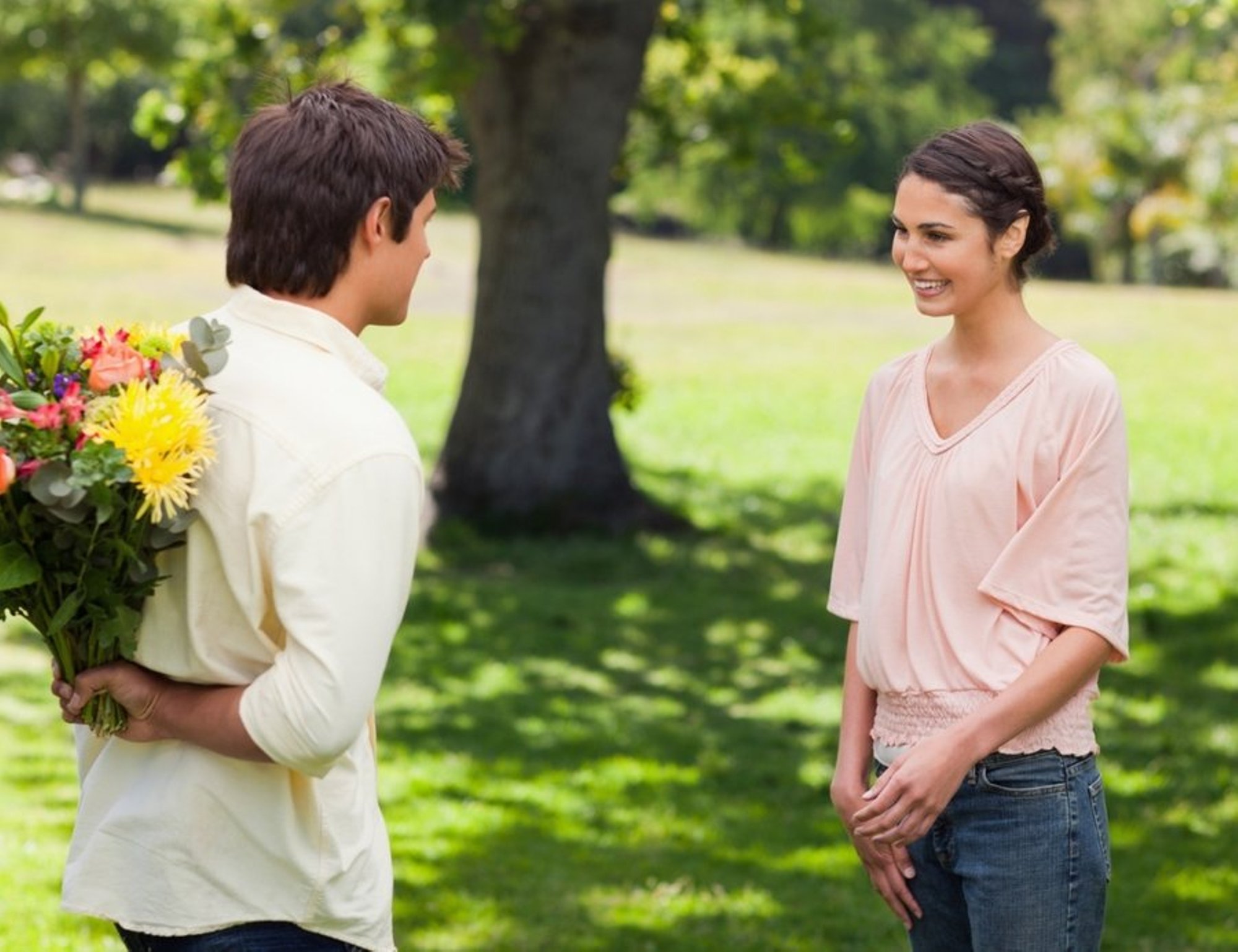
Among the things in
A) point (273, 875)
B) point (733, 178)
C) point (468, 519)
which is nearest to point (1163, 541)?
point (468, 519)

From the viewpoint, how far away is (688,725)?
8367 millimetres

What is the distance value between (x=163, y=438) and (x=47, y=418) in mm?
166

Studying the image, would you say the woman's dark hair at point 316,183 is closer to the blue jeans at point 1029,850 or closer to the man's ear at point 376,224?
the man's ear at point 376,224

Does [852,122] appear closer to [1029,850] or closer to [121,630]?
[1029,850]

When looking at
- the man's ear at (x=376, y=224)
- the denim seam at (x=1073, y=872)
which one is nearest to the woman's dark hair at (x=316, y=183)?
the man's ear at (x=376, y=224)

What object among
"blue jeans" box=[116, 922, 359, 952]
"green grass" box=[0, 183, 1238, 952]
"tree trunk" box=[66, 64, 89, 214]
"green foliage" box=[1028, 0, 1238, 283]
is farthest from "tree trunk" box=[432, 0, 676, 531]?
"tree trunk" box=[66, 64, 89, 214]

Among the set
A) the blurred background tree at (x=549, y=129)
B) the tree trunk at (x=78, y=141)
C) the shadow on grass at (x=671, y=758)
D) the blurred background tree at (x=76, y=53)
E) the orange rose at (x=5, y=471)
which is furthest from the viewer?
the tree trunk at (x=78, y=141)

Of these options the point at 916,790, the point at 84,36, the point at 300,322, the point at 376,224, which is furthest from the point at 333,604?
the point at 84,36

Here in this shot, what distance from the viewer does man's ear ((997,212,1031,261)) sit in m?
2.90

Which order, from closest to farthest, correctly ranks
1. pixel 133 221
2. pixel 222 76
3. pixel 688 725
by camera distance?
pixel 688 725 < pixel 222 76 < pixel 133 221

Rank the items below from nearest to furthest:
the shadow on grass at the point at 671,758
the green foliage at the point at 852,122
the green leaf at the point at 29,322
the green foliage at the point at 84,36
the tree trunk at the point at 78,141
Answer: the green leaf at the point at 29,322 < the shadow on grass at the point at 671,758 < the green foliage at the point at 84,36 < the tree trunk at the point at 78,141 < the green foliage at the point at 852,122

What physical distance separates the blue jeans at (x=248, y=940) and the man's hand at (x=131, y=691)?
26cm

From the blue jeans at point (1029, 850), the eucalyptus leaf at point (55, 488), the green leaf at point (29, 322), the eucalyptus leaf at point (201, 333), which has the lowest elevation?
the blue jeans at point (1029, 850)

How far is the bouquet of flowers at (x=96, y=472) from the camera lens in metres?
2.23
